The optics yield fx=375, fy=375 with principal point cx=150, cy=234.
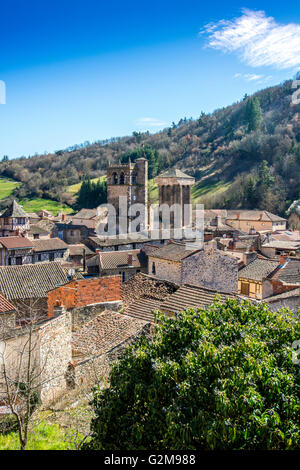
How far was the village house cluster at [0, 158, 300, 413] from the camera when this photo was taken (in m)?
10.6

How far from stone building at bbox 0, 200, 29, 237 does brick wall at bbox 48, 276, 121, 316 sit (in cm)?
3504

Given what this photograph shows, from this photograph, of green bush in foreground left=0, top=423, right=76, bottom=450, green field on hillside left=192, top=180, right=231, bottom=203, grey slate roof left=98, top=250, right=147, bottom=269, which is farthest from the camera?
green field on hillside left=192, top=180, right=231, bottom=203

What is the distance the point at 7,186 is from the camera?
9919cm

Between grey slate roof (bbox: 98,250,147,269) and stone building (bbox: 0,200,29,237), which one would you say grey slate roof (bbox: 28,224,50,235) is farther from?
grey slate roof (bbox: 98,250,147,269)

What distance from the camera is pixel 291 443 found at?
5.21 m

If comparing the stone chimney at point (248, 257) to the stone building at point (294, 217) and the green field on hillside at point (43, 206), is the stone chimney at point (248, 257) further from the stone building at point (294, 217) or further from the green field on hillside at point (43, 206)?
the green field on hillside at point (43, 206)

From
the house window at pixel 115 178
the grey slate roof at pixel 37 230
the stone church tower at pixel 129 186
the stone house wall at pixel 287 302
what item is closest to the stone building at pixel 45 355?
the stone house wall at pixel 287 302

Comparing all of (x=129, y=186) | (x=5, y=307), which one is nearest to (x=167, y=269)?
(x=5, y=307)

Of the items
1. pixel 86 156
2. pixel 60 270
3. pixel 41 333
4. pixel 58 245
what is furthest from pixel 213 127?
pixel 41 333

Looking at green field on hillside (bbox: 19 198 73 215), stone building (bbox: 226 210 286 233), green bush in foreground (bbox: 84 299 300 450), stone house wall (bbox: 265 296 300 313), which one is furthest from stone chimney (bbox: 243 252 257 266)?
green field on hillside (bbox: 19 198 73 215)

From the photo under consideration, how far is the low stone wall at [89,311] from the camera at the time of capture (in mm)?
14062

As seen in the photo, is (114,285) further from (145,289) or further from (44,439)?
(44,439)

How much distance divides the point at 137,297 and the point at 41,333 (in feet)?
21.7

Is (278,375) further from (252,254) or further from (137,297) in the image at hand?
(252,254)
